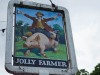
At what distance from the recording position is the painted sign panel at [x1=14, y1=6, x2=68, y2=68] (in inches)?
420

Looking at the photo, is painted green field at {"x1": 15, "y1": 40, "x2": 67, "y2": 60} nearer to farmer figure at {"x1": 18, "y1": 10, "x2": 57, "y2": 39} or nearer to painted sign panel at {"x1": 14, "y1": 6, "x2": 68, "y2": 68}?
painted sign panel at {"x1": 14, "y1": 6, "x2": 68, "y2": 68}

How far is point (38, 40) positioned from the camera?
1116 cm

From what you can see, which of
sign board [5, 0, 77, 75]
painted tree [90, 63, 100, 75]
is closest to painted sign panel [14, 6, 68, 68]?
sign board [5, 0, 77, 75]

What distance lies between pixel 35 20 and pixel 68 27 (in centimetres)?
139

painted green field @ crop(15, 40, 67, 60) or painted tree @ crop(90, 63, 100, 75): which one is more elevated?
painted tree @ crop(90, 63, 100, 75)

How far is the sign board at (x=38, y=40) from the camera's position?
1050 cm

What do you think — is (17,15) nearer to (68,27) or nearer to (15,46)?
(15,46)

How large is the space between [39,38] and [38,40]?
0.10m

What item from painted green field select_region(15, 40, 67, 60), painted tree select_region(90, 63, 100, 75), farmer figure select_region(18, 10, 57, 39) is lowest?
painted green field select_region(15, 40, 67, 60)

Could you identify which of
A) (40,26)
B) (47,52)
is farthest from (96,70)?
(47,52)

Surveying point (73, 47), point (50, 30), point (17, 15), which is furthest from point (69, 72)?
point (17, 15)

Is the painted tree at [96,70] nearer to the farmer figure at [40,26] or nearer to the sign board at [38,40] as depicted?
the sign board at [38,40]

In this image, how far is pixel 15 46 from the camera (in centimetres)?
1072

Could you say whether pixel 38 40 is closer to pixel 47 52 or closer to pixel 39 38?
pixel 39 38
